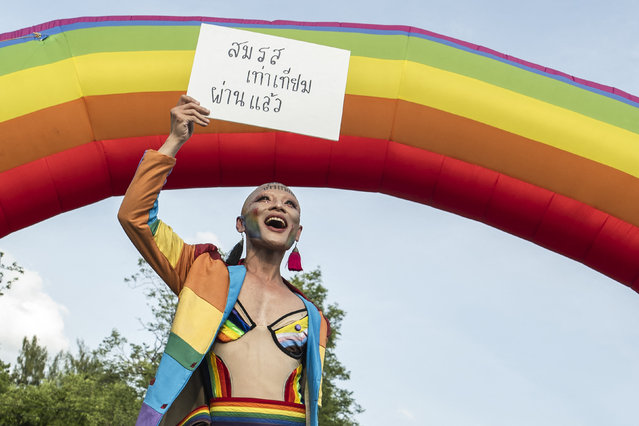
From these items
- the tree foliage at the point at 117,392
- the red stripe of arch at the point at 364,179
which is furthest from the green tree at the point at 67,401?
the red stripe of arch at the point at 364,179

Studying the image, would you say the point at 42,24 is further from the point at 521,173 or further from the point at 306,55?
the point at 521,173

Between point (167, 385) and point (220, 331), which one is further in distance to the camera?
point (220, 331)

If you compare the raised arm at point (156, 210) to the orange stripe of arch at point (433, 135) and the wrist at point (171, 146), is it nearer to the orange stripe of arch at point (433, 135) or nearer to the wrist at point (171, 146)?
the wrist at point (171, 146)

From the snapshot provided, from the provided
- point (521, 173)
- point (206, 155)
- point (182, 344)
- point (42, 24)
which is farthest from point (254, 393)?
point (42, 24)

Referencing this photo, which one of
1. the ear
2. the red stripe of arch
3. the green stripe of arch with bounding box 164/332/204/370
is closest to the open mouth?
the ear

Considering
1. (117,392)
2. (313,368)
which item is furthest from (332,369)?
(313,368)

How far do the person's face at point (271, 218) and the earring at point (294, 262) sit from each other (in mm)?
179

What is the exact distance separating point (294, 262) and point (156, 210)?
0.64m

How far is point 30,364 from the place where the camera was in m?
26.2

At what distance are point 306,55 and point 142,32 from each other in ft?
4.64

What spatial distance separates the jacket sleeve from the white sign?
1.19 ft

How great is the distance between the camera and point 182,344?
6.48 feet

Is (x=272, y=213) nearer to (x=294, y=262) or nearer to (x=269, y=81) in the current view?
(x=294, y=262)

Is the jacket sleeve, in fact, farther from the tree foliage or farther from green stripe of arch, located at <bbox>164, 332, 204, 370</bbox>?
the tree foliage
